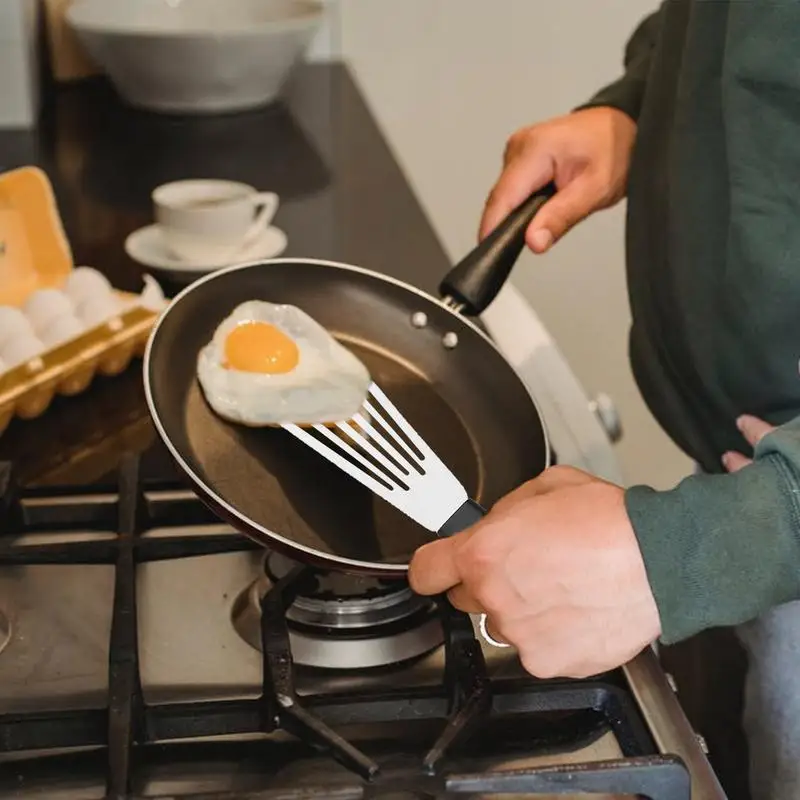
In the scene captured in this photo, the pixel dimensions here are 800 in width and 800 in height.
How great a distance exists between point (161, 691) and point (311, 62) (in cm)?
129

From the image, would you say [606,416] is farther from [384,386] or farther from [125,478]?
[125,478]

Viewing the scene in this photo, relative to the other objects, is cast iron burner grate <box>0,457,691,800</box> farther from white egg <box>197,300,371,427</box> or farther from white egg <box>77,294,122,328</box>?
white egg <box>77,294,122,328</box>

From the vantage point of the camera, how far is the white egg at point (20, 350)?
839 mm

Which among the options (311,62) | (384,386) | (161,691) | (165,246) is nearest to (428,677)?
(161,691)

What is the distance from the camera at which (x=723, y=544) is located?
1.73 ft

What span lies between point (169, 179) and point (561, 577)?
892mm

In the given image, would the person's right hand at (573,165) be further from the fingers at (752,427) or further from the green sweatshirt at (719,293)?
the fingers at (752,427)

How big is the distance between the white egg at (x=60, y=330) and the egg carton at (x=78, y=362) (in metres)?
0.01

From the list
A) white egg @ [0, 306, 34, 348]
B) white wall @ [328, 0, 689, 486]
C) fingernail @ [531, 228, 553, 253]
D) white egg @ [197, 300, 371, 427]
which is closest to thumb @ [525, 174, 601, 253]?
fingernail @ [531, 228, 553, 253]

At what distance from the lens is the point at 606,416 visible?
3.30 feet

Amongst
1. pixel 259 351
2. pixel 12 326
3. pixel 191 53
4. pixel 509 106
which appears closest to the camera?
pixel 259 351

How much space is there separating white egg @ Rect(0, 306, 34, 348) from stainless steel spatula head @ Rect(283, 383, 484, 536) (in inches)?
10.4

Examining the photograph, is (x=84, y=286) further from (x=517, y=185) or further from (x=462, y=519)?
(x=462, y=519)

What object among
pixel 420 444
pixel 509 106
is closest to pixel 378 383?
pixel 420 444
